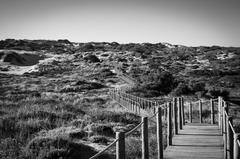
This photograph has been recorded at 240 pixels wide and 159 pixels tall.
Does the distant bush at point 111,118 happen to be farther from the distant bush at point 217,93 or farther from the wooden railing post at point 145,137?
the distant bush at point 217,93

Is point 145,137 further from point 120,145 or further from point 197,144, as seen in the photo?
point 197,144

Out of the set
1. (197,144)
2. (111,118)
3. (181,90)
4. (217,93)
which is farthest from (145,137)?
(217,93)

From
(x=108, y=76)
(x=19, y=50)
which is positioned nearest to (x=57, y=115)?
(x=108, y=76)

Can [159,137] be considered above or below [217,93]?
above

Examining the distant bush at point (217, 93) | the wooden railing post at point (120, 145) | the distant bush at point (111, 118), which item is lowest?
the distant bush at point (217, 93)

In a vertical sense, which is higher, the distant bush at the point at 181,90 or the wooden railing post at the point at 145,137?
the wooden railing post at the point at 145,137

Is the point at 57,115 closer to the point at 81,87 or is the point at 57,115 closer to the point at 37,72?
the point at 81,87

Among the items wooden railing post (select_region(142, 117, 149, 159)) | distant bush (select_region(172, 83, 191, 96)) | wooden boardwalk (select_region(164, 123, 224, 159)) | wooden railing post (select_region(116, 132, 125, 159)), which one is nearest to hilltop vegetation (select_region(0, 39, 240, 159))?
distant bush (select_region(172, 83, 191, 96))

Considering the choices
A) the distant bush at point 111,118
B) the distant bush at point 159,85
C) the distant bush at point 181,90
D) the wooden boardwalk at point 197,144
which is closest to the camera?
the wooden boardwalk at point 197,144

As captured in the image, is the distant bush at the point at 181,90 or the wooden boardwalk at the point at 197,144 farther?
the distant bush at the point at 181,90

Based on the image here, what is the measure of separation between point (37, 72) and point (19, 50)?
2792 centimetres

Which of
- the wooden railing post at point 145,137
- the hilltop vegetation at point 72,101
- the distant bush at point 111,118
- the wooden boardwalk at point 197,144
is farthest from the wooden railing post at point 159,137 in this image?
the distant bush at point 111,118

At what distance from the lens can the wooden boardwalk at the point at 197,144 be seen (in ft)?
23.3

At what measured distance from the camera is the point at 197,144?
8367 millimetres
